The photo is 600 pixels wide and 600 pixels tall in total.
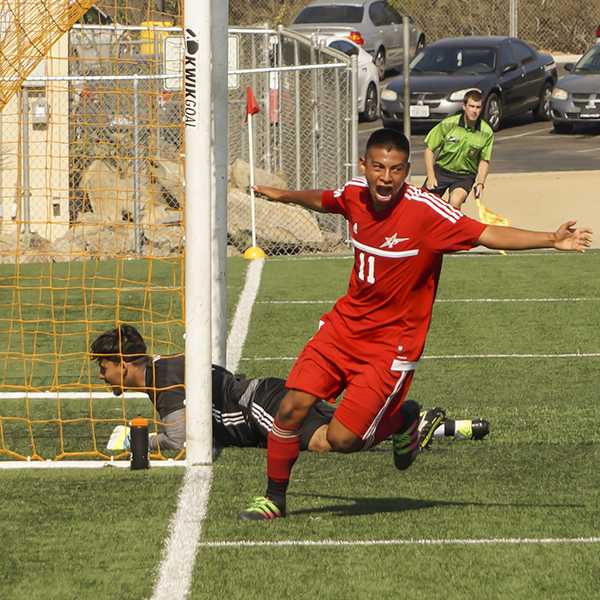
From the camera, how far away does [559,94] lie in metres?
30.9

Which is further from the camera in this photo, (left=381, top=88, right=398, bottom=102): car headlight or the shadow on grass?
(left=381, top=88, right=398, bottom=102): car headlight

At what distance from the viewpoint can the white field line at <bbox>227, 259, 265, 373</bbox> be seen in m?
12.4

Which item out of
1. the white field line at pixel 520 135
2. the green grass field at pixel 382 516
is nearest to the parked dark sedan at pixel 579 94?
the white field line at pixel 520 135

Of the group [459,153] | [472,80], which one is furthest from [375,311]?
[472,80]

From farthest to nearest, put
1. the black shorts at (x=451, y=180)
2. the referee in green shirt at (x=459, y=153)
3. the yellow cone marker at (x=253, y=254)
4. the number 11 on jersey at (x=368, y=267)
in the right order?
the yellow cone marker at (x=253, y=254) → the black shorts at (x=451, y=180) → the referee in green shirt at (x=459, y=153) → the number 11 on jersey at (x=368, y=267)

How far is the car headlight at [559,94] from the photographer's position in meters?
30.7

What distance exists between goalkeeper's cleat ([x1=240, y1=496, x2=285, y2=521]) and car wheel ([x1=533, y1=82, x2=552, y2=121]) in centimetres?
2602

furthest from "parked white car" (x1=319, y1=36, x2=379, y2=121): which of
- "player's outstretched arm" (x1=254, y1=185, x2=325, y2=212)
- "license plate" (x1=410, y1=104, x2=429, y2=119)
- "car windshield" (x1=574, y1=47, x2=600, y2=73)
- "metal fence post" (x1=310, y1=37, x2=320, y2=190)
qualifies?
"player's outstretched arm" (x1=254, y1=185, x2=325, y2=212)

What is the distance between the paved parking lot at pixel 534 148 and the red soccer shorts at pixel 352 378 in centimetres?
1922

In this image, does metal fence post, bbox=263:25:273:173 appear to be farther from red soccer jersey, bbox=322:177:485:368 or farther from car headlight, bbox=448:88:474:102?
red soccer jersey, bbox=322:177:485:368

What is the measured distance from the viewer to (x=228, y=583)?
6.60 meters

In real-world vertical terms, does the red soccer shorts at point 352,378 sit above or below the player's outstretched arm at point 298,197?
below

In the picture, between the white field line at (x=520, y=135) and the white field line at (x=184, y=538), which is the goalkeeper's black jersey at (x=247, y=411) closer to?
the white field line at (x=184, y=538)

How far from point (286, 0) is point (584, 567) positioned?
3679 cm
